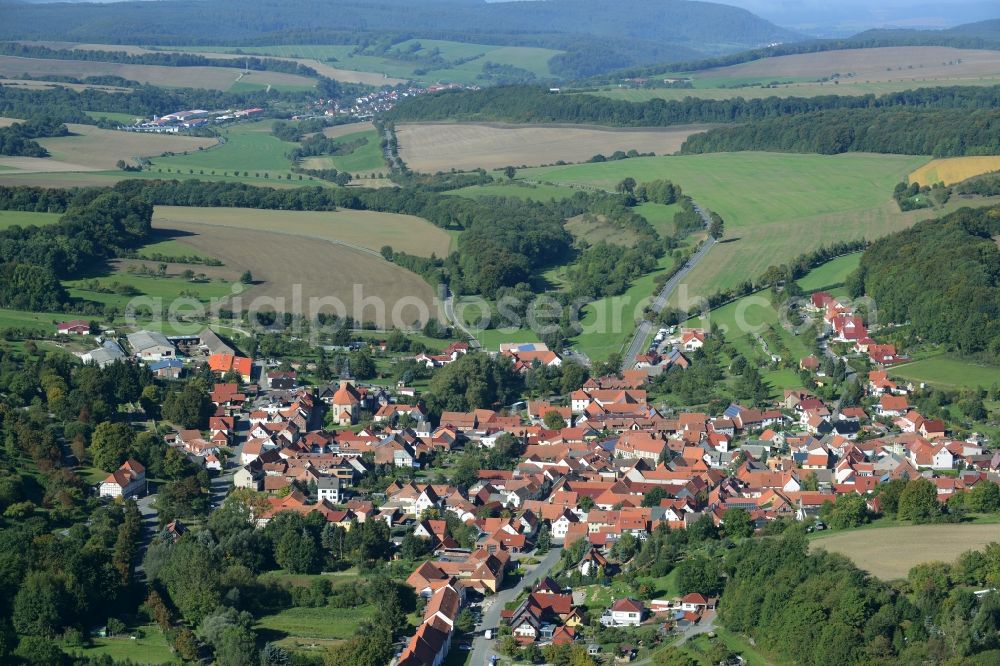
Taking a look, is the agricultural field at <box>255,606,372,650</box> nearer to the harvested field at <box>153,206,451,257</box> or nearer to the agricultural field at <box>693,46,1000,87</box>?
the harvested field at <box>153,206,451,257</box>

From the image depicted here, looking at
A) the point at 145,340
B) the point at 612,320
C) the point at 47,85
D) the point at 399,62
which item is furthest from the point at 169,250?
the point at 399,62

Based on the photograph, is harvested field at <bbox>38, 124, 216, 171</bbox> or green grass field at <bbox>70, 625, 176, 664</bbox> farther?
harvested field at <bbox>38, 124, 216, 171</bbox>

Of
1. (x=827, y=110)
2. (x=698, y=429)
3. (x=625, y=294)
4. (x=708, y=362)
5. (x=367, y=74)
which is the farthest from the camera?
(x=367, y=74)

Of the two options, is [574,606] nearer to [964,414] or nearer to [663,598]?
[663,598]

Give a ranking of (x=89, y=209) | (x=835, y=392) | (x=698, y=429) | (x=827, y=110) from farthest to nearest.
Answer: (x=827, y=110), (x=89, y=209), (x=835, y=392), (x=698, y=429)

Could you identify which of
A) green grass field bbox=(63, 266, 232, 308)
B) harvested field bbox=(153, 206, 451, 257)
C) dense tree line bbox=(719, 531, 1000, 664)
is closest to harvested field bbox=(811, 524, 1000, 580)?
dense tree line bbox=(719, 531, 1000, 664)

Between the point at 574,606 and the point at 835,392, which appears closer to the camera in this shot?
the point at 574,606

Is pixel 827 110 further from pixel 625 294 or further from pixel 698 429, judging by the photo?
pixel 698 429

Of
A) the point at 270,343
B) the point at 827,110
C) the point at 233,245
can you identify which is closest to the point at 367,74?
Answer: the point at 827,110
